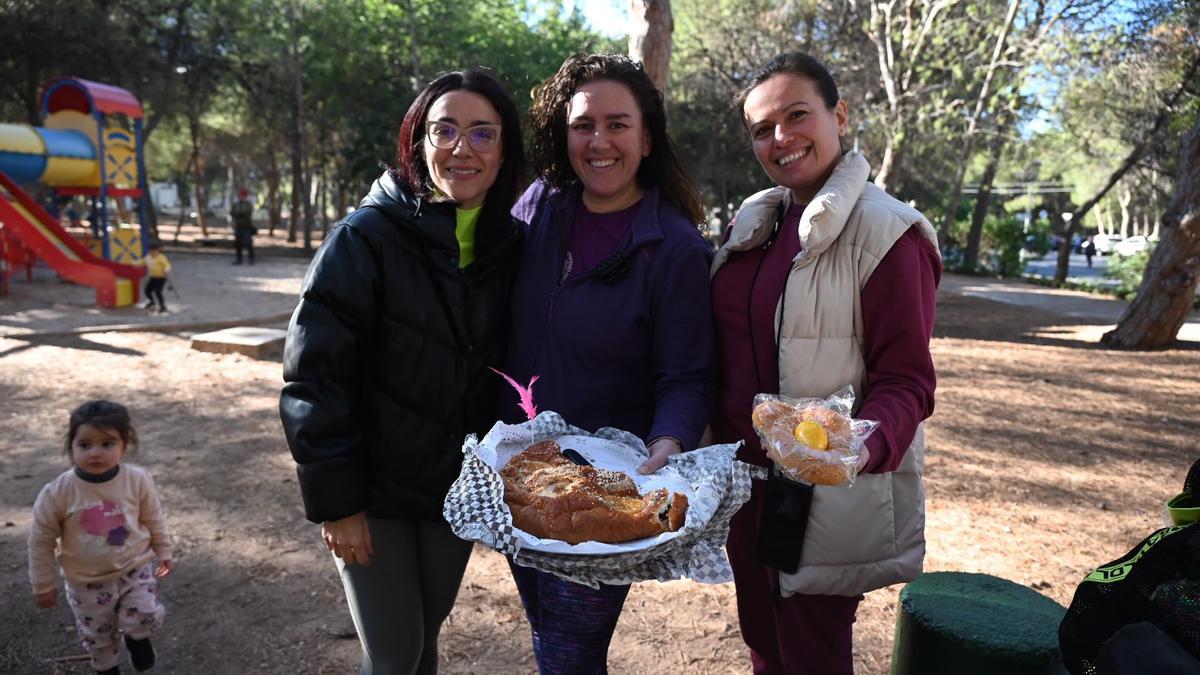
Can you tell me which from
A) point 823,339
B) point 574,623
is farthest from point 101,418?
point 823,339

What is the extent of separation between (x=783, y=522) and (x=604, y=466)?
0.49 meters

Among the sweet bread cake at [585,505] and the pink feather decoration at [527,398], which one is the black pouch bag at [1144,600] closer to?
the sweet bread cake at [585,505]

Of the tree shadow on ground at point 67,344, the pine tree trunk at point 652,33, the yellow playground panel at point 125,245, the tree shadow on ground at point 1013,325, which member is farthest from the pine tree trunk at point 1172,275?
the yellow playground panel at point 125,245

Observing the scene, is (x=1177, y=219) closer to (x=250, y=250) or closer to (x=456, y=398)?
(x=456, y=398)

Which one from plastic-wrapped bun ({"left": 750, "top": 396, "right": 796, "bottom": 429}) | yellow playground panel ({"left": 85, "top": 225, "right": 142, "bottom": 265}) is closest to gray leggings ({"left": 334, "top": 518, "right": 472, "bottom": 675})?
plastic-wrapped bun ({"left": 750, "top": 396, "right": 796, "bottom": 429})

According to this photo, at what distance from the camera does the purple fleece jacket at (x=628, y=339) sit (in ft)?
7.34

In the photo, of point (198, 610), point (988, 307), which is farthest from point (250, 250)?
point (198, 610)

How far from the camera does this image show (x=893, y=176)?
44.9 ft

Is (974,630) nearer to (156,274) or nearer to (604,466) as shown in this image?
(604,466)

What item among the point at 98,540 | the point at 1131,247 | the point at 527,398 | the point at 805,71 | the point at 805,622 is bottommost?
the point at 98,540

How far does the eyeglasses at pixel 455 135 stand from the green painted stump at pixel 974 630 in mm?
2024

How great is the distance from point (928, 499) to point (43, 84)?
84.1 ft

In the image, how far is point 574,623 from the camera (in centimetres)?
214

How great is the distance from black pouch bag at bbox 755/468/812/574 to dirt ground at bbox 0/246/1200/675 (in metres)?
1.54
